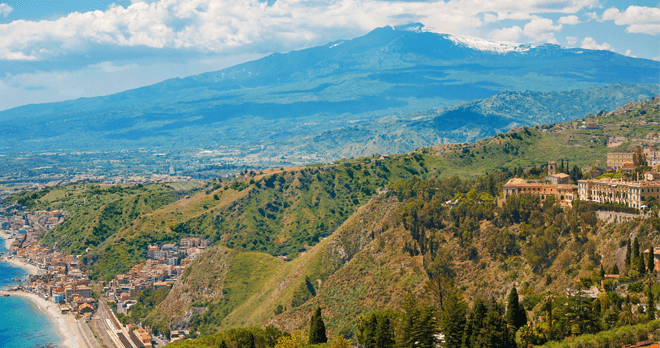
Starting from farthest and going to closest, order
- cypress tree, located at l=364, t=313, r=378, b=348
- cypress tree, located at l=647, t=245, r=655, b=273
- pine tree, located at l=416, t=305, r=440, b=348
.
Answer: cypress tree, located at l=364, t=313, r=378, b=348 → cypress tree, located at l=647, t=245, r=655, b=273 → pine tree, located at l=416, t=305, r=440, b=348

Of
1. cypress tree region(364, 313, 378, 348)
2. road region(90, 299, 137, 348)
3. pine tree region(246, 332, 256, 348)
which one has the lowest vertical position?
road region(90, 299, 137, 348)

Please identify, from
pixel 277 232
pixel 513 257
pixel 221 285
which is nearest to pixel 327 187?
pixel 277 232

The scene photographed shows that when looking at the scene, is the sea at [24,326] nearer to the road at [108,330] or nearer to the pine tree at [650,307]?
the road at [108,330]

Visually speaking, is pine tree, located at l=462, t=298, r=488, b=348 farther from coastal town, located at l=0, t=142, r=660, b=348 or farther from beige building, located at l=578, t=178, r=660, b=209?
beige building, located at l=578, t=178, r=660, b=209

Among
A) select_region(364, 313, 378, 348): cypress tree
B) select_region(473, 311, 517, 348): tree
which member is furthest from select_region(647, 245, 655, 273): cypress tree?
select_region(364, 313, 378, 348): cypress tree

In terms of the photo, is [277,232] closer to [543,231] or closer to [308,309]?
[308,309]

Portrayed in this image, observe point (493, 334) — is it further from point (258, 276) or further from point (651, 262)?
point (258, 276)

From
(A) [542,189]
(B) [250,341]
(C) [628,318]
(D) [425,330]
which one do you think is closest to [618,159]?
(A) [542,189]
